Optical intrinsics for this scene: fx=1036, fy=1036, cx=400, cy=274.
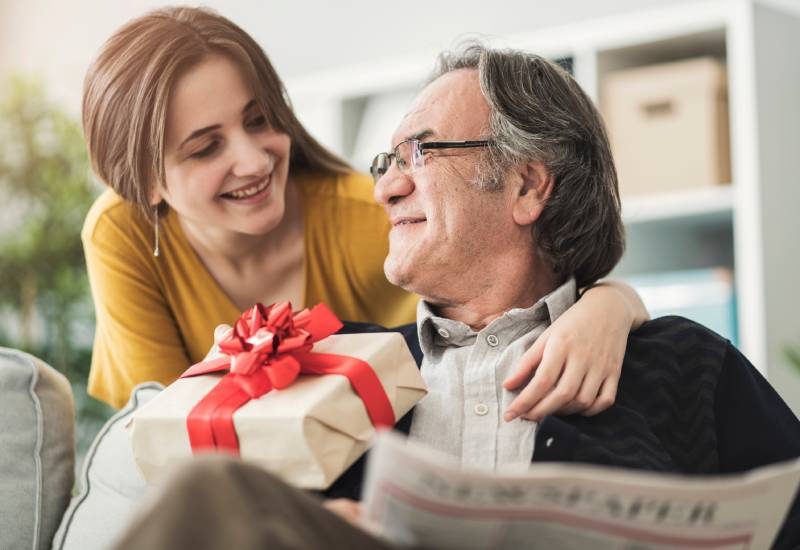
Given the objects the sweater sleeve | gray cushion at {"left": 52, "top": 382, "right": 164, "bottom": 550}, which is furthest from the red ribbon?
the sweater sleeve

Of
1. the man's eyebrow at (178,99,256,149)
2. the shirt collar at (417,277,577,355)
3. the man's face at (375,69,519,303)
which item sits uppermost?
the man's eyebrow at (178,99,256,149)

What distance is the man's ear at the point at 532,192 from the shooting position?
1.61m

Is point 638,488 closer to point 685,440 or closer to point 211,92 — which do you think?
point 685,440

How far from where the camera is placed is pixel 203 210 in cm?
179

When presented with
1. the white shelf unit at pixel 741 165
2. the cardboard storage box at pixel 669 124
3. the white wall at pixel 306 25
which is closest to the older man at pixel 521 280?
the white shelf unit at pixel 741 165

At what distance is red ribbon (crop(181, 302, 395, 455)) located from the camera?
120 cm

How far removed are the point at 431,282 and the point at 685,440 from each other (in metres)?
0.44

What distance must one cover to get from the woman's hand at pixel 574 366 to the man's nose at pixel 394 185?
0.34m

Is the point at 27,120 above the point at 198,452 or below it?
above

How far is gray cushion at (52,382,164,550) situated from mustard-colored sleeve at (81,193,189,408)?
0.87 feet

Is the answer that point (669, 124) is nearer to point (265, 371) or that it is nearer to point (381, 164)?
point (381, 164)

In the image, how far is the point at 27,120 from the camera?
12.4 ft

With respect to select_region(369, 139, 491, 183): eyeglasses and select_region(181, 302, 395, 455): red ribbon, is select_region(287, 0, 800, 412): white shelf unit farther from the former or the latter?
select_region(181, 302, 395, 455): red ribbon

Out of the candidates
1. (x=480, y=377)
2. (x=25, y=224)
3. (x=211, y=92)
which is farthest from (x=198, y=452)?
(x=25, y=224)
